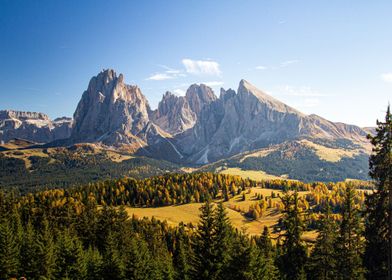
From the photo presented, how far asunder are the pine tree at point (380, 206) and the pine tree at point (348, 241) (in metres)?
2.12

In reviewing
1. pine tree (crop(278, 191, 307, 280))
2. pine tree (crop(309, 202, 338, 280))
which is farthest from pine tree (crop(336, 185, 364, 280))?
pine tree (crop(278, 191, 307, 280))

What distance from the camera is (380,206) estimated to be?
108 ft

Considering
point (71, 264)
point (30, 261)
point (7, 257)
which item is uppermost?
point (7, 257)

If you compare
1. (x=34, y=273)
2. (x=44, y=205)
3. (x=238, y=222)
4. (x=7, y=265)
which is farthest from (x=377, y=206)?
(x=238, y=222)

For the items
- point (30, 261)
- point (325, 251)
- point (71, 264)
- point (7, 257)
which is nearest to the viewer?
point (325, 251)

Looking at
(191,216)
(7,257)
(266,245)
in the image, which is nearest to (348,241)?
(266,245)

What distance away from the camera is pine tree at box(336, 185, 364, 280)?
3609 cm

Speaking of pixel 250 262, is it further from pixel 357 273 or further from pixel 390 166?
pixel 390 166

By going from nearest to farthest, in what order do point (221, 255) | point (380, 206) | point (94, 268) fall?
point (380, 206) → point (221, 255) → point (94, 268)

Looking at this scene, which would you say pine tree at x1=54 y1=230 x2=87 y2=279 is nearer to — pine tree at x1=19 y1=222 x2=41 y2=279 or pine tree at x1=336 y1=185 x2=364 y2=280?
pine tree at x1=19 y1=222 x2=41 y2=279

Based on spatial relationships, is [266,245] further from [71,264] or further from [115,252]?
[71,264]

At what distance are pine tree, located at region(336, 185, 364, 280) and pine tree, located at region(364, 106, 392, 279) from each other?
2121 millimetres

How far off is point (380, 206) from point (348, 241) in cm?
642

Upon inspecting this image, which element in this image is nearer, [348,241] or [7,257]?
[348,241]
